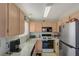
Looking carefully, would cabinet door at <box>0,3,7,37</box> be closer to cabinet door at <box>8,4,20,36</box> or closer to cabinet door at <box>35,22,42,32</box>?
cabinet door at <box>8,4,20,36</box>

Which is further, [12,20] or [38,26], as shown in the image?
[38,26]

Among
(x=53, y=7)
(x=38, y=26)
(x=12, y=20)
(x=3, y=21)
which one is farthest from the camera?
(x=38, y=26)

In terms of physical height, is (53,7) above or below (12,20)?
above

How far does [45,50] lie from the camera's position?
6645 millimetres

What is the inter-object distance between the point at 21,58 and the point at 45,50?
5944 millimetres

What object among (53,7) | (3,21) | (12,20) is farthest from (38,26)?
(3,21)

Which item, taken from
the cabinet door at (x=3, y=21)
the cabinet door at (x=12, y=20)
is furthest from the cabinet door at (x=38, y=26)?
the cabinet door at (x=3, y=21)

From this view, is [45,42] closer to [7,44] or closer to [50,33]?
Answer: [50,33]

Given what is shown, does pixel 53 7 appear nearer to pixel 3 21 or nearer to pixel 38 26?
pixel 3 21

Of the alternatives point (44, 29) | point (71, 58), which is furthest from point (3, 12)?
point (44, 29)

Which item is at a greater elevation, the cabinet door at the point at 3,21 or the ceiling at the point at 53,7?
the ceiling at the point at 53,7

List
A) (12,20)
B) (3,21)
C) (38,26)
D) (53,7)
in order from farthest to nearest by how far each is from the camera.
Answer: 1. (38,26)
2. (53,7)
3. (12,20)
4. (3,21)

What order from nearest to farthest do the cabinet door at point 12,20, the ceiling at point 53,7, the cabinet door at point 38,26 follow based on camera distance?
the cabinet door at point 12,20 < the ceiling at point 53,7 < the cabinet door at point 38,26

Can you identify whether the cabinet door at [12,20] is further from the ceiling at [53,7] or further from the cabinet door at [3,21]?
the ceiling at [53,7]
